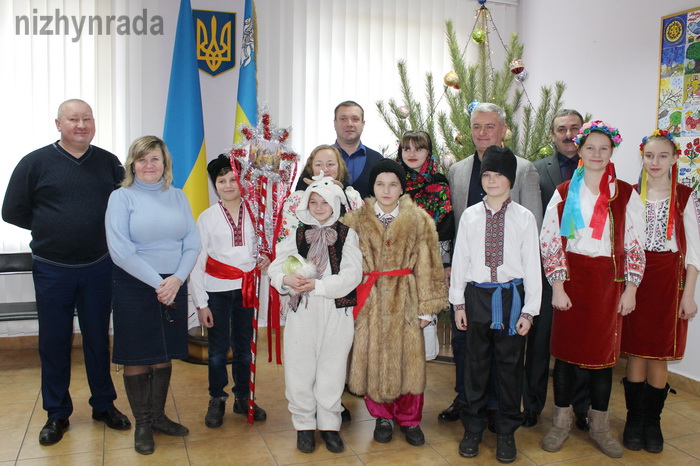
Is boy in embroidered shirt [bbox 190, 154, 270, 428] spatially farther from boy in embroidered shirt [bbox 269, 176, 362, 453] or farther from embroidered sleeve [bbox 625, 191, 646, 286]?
embroidered sleeve [bbox 625, 191, 646, 286]

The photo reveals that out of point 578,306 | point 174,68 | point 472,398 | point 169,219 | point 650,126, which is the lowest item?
point 472,398

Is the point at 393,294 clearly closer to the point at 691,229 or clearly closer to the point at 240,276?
the point at 240,276

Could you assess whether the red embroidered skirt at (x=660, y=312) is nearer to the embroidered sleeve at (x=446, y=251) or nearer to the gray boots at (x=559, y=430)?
the gray boots at (x=559, y=430)

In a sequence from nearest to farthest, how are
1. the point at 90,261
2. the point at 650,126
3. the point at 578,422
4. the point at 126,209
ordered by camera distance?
the point at 126,209
the point at 90,261
the point at 578,422
the point at 650,126

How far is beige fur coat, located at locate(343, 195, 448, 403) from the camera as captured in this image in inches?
111

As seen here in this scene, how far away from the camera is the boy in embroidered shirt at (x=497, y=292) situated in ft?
8.86

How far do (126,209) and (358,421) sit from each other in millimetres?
1647

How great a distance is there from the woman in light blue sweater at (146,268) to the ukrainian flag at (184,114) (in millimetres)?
1402

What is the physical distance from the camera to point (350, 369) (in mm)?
2871

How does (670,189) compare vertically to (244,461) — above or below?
above

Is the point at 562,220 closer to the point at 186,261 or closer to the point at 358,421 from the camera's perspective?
the point at 358,421

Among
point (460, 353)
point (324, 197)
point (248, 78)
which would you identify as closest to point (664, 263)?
point (460, 353)

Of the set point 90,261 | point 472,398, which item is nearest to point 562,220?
point 472,398

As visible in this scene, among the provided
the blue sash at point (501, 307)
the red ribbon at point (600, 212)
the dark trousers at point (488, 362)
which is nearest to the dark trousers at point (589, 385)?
the dark trousers at point (488, 362)
